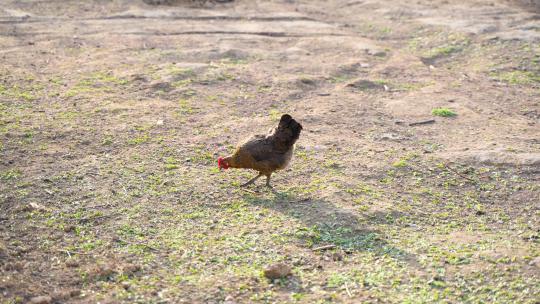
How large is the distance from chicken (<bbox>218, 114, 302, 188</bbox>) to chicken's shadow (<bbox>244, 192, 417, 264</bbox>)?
247 mm

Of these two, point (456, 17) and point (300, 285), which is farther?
point (456, 17)

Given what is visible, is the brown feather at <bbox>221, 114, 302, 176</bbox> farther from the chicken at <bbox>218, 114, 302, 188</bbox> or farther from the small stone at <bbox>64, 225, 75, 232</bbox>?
the small stone at <bbox>64, 225, 75, 232</bbox>

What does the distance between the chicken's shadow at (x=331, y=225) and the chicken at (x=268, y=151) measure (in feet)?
0.81

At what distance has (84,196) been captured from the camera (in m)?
5.55

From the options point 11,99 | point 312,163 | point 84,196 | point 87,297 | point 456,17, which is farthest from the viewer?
point 456,17

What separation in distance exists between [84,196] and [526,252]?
3248 millimetres

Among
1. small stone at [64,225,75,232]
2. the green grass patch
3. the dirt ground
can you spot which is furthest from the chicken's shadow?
the green grass patch

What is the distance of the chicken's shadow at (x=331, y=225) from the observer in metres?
4.88

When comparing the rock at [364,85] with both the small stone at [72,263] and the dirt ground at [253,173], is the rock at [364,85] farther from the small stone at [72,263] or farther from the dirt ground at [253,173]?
the small stone at [72,263]

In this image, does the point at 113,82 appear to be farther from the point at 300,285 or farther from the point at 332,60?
the point at 300,285

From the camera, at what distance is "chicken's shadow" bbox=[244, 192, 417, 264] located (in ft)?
16.0

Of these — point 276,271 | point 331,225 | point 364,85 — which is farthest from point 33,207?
point 364,85

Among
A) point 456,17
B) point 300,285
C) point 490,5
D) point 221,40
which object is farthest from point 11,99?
point 490,5

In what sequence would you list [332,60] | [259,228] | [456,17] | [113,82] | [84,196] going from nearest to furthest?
[259,228] < [84,196] < [113,82] < [332,60] < [456,17]
